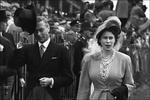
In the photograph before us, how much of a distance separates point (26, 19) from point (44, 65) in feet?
3.24

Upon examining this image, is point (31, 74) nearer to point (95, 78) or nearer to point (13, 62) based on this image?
point (13, 62)

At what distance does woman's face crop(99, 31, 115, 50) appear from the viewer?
665cm

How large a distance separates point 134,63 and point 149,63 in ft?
9.04

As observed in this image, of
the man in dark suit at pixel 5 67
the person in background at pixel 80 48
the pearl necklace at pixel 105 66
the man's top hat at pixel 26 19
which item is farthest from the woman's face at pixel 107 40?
the person in background at pixel 80 48

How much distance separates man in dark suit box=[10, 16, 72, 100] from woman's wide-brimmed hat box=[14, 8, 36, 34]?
0.22m

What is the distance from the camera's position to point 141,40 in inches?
682

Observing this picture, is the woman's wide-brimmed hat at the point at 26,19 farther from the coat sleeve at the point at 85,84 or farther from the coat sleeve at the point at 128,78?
the coat sleeve at the point at 128,78

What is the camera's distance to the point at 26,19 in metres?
7.64

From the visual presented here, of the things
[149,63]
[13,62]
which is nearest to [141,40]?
[149,63]

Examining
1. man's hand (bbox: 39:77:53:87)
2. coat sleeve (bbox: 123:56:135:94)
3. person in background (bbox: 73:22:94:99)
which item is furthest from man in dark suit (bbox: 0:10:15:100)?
person in background (bbox: 73:22:94:99)

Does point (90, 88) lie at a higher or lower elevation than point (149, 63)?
higher

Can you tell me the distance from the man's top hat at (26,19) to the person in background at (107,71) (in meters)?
1.02

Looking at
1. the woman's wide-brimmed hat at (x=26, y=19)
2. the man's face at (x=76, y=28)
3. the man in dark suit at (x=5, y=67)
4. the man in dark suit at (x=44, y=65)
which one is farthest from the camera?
the man's face at (x=76, y=28)

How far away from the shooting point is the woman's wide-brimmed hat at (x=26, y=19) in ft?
24.2
